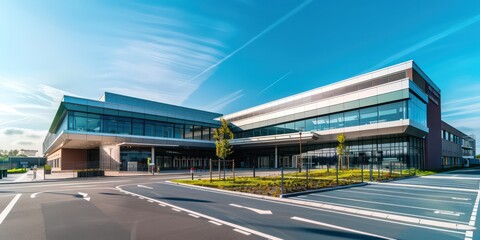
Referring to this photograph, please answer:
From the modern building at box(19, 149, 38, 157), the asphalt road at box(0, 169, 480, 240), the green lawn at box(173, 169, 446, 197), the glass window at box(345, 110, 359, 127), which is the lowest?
the modern building at box(19, 149, 38, 157)

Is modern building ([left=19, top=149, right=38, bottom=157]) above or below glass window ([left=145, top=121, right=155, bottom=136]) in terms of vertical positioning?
below

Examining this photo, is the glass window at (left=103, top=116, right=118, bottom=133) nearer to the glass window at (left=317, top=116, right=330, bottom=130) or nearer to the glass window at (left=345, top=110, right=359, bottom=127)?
the glass window at (left=317, top=116, right=330, bottom=130)

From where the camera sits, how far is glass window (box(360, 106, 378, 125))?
38.6m

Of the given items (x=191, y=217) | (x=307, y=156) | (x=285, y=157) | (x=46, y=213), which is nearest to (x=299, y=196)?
(x=191, y=217)

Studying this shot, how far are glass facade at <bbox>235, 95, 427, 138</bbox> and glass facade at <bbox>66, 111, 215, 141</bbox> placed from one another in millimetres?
19628

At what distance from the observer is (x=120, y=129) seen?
45.5 metres

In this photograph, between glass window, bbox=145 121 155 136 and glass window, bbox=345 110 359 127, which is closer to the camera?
glass window, bbox=345 110 359 127

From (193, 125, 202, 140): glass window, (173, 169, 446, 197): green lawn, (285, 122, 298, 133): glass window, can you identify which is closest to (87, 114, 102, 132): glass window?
(193, 125, 202, 140): glass window

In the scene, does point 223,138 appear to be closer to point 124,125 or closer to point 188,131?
point 124,125

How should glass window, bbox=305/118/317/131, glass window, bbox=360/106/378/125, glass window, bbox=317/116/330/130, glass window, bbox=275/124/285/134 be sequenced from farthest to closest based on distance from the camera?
glass window, bbox=275/124/285/134 → glass window, bbox=305/118/317/131 → glass window, bbox=317/116/330/130 → glass window, bbox=360/106/378/125

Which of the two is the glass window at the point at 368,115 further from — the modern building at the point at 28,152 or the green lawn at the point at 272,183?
the modern building at the point at 28,152

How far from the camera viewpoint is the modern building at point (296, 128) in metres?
38.4

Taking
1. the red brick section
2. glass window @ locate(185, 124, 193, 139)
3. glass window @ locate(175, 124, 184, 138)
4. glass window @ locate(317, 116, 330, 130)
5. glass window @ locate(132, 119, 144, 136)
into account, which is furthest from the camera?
glass window @ locate(185, 124, 193, 139)

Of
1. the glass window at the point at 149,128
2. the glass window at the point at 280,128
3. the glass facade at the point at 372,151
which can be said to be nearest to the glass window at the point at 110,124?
the glass window at the point at 149,128
